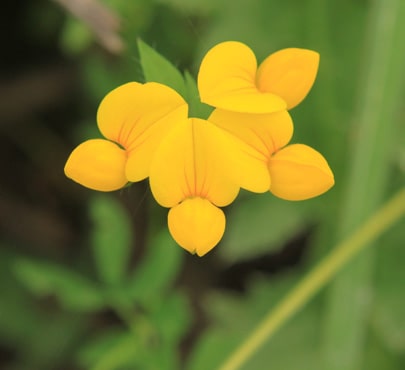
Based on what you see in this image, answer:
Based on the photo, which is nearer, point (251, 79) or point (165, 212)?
point (251, 79)

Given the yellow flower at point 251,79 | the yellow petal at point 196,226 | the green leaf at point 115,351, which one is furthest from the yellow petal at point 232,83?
the green leaf at point 115,351

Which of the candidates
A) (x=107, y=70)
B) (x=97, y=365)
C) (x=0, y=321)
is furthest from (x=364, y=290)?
(x=0, y=321)

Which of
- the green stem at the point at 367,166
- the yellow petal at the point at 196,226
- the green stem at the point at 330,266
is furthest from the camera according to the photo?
the green stem at the point at 330,266

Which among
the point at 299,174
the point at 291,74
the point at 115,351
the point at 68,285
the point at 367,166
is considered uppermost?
the point at 291,74

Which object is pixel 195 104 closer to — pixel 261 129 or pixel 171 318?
pixel 261 129

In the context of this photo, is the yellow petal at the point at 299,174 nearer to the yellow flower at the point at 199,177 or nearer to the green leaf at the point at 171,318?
the yellow flower at the point at 199,177

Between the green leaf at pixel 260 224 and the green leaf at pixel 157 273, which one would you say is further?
the green leaf at pixel 260 224

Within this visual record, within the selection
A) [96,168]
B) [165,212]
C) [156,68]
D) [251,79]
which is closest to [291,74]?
[251,79]
